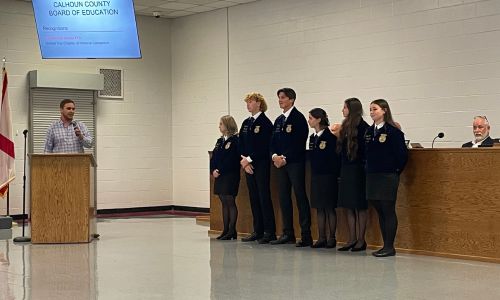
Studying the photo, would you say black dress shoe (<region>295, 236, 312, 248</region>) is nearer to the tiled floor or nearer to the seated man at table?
the tiled floor

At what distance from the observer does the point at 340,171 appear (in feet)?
25.2

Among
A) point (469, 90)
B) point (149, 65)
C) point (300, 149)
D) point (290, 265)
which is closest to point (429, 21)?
point (469, 90)

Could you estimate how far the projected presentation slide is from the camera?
30.2ft

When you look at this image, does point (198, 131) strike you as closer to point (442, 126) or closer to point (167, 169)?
point (167, 169)

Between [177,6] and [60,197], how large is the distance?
5045 mm

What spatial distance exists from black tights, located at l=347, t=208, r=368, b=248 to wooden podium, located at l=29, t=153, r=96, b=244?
2772mm

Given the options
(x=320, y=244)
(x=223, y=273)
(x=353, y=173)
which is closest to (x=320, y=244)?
(x=320, y=244)

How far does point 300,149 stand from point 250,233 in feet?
4.67

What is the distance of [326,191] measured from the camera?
7.71 m

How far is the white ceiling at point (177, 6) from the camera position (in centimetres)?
1209

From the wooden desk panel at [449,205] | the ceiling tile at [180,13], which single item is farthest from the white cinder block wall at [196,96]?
the wooden desk panel at [449,205]

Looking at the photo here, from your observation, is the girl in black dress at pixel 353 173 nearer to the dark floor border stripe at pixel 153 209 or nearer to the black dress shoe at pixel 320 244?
the black dress shoe at pixel 320 244

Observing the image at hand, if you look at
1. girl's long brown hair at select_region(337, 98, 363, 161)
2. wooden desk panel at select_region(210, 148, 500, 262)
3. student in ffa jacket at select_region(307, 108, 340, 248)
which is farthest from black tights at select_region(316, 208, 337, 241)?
girl's long brown hair at select_region(337, 98, 363, 161)

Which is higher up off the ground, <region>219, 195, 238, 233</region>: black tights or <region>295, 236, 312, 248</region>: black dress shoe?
<region>219, 195, 238, 233</region>: black tights
